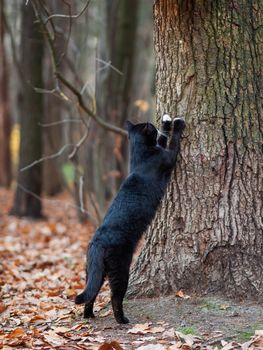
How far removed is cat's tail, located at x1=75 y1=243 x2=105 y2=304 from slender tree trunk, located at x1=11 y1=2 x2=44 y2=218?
914 centimetres

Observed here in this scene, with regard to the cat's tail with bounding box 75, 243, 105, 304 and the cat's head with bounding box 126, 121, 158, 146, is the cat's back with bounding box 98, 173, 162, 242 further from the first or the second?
the cat's head with bounding box 126, 121, 158, 146

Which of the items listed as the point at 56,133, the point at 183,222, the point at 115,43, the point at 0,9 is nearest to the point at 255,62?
the point at 183,222

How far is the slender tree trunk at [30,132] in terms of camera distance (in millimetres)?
14438

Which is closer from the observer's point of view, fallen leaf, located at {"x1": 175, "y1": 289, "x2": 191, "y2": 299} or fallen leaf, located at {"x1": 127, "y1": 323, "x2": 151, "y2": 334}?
fallen leaf, located at {"x1": 127, "y1": 323, "x2": 151, "y2": 334}

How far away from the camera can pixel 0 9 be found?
1161cm

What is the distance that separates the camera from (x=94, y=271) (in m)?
5.45

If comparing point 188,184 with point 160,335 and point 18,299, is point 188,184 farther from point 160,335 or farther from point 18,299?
point 18,299

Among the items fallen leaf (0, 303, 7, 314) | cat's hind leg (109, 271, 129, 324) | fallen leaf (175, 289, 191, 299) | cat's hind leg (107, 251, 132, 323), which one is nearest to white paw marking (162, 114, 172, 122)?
cat's hind leg (107, 251, 132, 323)

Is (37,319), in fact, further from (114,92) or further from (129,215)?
(114,92)

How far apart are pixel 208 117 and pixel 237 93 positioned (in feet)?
1.17

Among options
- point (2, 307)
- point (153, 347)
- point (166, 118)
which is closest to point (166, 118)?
point (166, 118)

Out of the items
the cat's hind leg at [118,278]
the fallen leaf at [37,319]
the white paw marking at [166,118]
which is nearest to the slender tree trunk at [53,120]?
the white paw marking at [166,118]

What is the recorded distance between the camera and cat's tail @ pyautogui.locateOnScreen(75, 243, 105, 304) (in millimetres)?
5348

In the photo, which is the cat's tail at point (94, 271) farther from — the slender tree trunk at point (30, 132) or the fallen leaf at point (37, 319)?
the slender tree trunk at point (30, 132)
